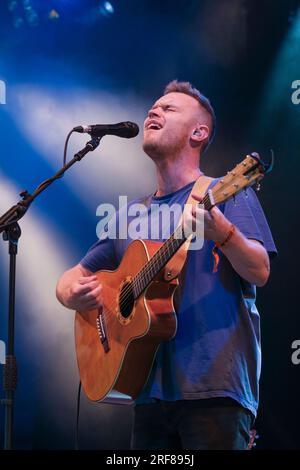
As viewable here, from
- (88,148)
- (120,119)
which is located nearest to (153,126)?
(88,148)

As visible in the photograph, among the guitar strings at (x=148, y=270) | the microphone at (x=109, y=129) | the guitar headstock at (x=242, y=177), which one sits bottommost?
the guitar strings at (x=148, y=270)

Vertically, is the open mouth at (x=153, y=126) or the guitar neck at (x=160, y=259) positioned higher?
the open mouth at (x=153, y=126)

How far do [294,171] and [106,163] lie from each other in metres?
1.38

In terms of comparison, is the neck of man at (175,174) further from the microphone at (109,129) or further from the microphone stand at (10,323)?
the microphone stand at (10,323)

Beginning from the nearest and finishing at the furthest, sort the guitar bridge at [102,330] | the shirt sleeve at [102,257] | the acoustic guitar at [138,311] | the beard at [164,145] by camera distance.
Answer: the acoustic guitar at [138,311], the guitar bridge at [102,330], the beard at [164,145], the shirt sleeve at [102,257]

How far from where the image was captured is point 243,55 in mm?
4578

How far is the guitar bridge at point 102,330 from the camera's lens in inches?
106

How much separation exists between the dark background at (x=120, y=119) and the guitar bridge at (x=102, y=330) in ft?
5.24

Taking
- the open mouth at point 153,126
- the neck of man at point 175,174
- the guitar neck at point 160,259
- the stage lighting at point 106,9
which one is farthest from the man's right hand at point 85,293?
the stage lighting at point 106,9

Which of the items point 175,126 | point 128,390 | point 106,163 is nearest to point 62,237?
point 106,163

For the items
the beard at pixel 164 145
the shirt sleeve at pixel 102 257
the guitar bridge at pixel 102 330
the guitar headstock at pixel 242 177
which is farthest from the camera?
the shirt sleeve at pixel 102 257

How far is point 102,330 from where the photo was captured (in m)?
2.78

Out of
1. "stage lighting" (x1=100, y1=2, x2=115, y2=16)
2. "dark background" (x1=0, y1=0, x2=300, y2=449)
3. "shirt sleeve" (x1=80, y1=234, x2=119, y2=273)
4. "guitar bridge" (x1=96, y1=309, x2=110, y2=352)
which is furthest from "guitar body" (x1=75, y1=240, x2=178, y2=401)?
"stage lighting" (x1=100, y1=2, x2=115, y2=16)
